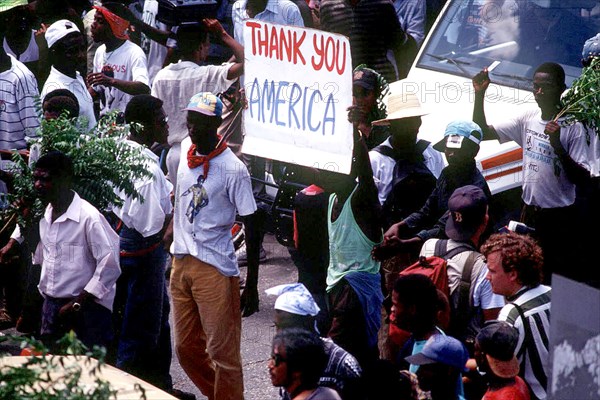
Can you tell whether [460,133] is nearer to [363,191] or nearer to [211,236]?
[363,191]

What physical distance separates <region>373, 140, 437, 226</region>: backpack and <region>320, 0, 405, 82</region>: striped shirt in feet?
8.93

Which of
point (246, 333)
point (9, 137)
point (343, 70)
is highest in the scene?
point (343, 70)

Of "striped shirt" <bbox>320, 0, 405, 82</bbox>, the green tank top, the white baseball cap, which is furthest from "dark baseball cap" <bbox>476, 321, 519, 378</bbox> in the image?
the white baseball cap

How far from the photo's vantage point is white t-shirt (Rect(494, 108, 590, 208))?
24.1 feet

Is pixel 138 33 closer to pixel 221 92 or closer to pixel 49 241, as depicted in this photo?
pixel 221 92

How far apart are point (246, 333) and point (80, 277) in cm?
208

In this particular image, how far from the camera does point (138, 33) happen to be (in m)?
11.7

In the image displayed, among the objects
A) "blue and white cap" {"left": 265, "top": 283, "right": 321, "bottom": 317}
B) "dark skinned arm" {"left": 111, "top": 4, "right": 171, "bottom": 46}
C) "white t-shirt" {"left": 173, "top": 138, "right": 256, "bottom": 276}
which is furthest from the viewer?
"dark skinned arm" {"left": 111, "top": 4, "right": 171, "bottom": 46}

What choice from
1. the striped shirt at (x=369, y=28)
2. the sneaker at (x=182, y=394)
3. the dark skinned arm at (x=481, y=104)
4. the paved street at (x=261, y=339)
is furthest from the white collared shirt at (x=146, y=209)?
the striped shirt at (x=369, y=28)

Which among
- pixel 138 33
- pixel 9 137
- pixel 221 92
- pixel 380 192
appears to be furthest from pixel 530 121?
pixel 138 33

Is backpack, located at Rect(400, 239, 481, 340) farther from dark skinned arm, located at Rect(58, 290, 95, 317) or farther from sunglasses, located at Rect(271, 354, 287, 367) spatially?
dark skinned arm, located at Rect(58, 290, 95, 317)

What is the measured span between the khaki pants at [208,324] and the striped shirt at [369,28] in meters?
3.45

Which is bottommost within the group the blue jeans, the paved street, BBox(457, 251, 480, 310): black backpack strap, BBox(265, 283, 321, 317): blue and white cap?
the paved street

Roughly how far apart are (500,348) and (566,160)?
2.62 m
